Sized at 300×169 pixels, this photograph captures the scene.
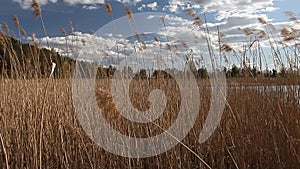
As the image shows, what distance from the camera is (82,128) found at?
99.6 inches

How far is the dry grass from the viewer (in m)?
1.97

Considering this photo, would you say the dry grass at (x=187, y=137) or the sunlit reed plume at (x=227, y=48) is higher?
the sunlit reed plume at (x=227, y=48)

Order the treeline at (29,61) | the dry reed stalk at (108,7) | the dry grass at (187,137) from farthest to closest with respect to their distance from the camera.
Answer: the treeline at (29,61) < the dry reed stalk at (108,7) < the dry grass at (187,137)

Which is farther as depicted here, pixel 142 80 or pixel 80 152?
pixel 142 80

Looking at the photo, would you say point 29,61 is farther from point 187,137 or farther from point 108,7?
point 187,137

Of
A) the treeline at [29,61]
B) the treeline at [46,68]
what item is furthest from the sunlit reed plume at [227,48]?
the treeline at [29,61]

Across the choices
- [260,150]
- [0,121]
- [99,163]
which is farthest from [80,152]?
[260,150]

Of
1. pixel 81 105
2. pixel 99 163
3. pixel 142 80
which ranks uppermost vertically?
pixel 142 80

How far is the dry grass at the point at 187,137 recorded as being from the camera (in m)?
1.97

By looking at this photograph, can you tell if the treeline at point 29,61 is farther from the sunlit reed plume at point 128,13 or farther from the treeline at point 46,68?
the sunlit reed plume at point 128,13

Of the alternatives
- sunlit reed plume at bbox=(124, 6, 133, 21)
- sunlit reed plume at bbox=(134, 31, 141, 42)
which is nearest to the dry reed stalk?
sunlit reed plume at bbox=(124, 6, 133, 21)

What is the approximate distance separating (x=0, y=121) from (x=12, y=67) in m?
0.55

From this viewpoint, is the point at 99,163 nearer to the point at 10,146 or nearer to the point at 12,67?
the point at 10,146

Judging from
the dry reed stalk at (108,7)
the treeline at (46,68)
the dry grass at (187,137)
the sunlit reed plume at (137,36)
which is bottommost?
the dry grass at (187,137)
